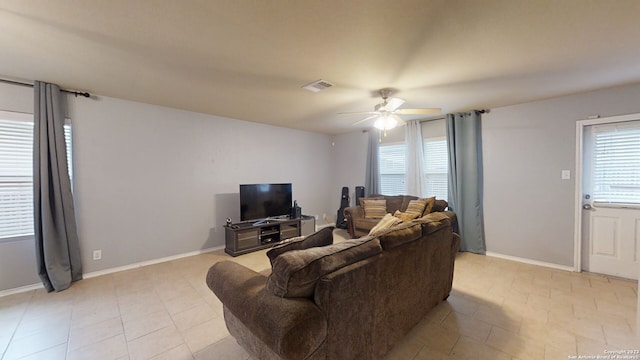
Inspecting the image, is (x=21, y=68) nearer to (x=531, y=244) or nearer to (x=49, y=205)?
(x=49, y=205)

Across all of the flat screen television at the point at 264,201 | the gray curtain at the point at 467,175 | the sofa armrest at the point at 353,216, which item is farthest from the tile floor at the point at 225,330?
the sofa armrest at the point at 353,216

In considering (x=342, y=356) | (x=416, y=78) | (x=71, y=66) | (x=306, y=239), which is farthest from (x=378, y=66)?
(x=71, y=66)

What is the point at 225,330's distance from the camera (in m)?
2.13

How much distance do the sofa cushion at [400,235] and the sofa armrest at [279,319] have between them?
69 centimetres

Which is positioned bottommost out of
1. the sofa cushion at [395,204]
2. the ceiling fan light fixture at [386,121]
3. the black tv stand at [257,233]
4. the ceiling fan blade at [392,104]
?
the black tv stand at [257,233]

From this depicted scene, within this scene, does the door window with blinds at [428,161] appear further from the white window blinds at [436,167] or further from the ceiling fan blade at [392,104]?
the ceiling fan blade at [392,104]

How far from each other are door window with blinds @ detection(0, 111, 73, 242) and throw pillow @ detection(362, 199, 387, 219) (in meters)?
4.69

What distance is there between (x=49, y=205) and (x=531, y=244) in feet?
20.7

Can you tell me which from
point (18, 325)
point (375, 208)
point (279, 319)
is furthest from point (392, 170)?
point (18, 325)

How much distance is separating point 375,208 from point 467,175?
1.66 meters

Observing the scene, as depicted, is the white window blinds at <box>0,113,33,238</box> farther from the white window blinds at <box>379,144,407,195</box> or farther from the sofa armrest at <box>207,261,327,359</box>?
the white window blinds at <box>379,144,407,195</box>

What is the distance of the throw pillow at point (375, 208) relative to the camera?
4715 millimetres

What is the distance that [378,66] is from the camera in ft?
7.86

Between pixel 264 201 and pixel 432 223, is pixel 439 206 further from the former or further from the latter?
pixel 264 201
